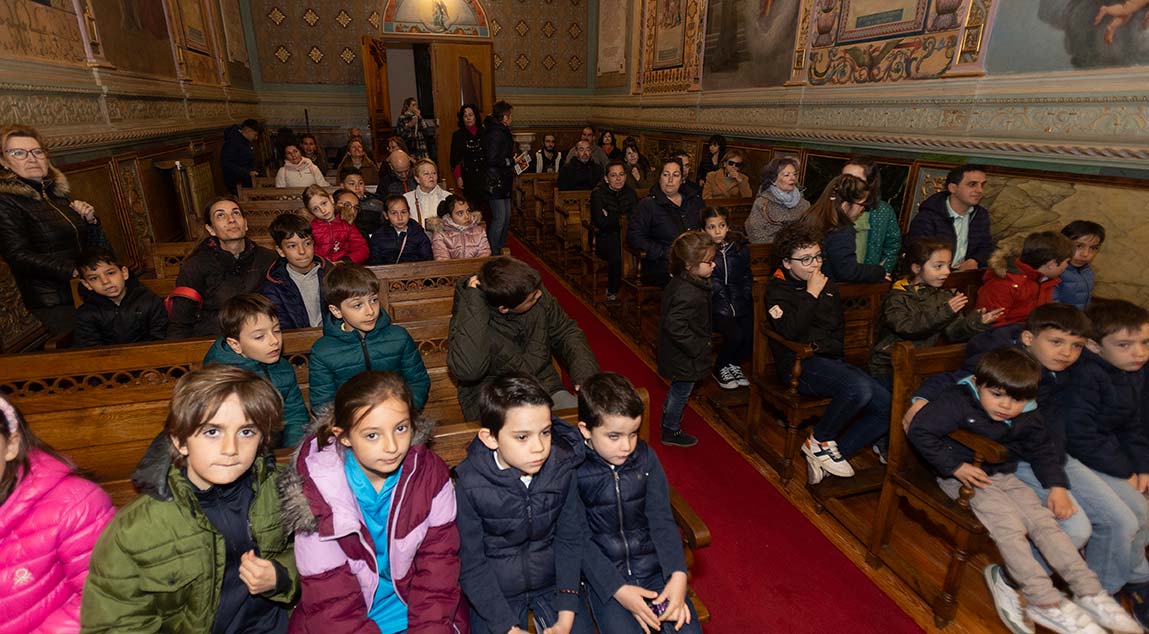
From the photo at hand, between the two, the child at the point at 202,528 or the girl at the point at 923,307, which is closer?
the child at the point at 202,528

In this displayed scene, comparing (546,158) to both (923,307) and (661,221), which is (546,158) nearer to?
(661,221)

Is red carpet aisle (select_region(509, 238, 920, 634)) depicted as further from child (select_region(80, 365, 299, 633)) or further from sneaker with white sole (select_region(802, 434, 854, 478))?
child (select_region(80, 365, 299, 633))

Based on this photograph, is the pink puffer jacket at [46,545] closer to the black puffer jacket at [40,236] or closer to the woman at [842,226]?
the black puffer jacket at [40,236]

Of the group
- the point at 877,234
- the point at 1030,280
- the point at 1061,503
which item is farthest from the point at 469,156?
the point at 1061,503

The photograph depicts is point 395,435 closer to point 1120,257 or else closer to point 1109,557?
point 1109,557

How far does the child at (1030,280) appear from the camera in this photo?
127 inches

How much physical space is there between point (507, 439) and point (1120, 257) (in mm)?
4494

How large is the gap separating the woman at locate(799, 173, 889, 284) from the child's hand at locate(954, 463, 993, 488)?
1.60 m

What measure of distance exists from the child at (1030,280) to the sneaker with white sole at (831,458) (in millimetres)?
1300

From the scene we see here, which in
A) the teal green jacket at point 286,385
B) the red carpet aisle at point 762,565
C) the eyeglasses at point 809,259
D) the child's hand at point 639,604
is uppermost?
the eyeglasses at point 809,259

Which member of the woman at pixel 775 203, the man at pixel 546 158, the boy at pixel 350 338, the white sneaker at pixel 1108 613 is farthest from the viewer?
the man at pixel 546 158

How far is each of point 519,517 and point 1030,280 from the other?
343 centimetres

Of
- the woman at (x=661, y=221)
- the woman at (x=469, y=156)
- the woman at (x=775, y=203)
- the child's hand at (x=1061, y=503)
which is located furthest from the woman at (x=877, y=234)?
the woman at (x=469, y=156)

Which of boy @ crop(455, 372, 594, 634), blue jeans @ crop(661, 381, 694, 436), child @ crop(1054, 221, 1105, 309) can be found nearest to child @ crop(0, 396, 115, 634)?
boy @ crop(455, 372, 594, 634)
